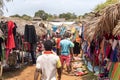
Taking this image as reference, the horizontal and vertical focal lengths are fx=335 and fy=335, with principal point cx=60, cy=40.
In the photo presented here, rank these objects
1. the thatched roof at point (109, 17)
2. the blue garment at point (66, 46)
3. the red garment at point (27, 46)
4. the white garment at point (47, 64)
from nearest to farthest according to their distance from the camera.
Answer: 1. the white garment at point (47, 64)
2. the thatched roof at point (109, 17)
3. the blue garment at point (66, 46)
4. the red garment at point (27, 46)

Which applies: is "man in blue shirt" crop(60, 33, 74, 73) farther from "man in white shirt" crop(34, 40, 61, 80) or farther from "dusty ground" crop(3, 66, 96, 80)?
"man in white shirt" crop(34, 40, 61, 80)

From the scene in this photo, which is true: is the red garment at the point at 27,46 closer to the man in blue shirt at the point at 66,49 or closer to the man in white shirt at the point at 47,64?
the man in blue shirt at the point at 66,49

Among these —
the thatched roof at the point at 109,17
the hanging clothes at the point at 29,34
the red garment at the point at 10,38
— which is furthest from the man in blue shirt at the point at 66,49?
the thatched roof at the point at 109,17

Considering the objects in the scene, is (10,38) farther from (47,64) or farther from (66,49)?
(47,64)

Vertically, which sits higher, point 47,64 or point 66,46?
point 47,64

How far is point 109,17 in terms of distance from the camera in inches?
356

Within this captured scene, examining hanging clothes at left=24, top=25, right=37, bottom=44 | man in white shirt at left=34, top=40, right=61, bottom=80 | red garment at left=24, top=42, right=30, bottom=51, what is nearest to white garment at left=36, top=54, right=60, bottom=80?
man in white shirt at left=34, top=40, right=61, bottom=80

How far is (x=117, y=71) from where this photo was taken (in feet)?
30.3

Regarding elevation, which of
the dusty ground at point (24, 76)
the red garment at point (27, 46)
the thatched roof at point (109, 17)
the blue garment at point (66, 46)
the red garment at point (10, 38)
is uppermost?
the thatched roof at point (109, 17)

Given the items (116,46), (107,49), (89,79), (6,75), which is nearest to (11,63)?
(6,75)

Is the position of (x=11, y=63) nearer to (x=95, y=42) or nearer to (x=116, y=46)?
(x=95, y=42)

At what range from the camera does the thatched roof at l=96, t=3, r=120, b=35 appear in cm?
885

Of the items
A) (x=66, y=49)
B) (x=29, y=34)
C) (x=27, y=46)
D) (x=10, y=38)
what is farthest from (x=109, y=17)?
(x=27, y=46)

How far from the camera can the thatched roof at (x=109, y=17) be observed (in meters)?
8.85
